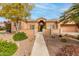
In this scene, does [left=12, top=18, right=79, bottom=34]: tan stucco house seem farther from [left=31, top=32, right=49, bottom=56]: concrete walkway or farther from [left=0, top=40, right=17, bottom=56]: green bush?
[left=0, top=40, right=17, bottom=56]: green bush

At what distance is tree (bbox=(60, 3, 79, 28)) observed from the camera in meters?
2.39

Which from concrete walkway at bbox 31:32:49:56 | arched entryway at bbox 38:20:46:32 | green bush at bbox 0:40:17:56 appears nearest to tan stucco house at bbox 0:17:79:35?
arched entryway at bbox 38:20:46:32

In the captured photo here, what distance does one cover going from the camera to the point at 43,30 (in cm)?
247

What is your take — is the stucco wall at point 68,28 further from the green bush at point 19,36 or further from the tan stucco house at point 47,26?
the green bush at point 19,36

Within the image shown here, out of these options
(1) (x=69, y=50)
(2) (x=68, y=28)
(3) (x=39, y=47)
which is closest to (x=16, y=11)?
(3) (x=39, y=47)

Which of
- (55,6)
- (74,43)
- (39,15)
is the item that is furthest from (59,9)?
(74,43)

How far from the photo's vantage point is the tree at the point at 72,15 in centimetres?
239

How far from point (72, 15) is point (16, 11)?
2.39 feet

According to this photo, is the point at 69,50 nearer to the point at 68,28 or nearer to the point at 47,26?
the point at 68,28

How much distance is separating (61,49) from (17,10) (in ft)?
2.49

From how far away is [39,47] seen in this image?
2.38 metres

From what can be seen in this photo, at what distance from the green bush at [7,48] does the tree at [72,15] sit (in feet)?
2.39

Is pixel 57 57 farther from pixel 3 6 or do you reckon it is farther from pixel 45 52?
pixel 3 6

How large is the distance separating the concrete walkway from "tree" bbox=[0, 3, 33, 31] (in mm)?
303
